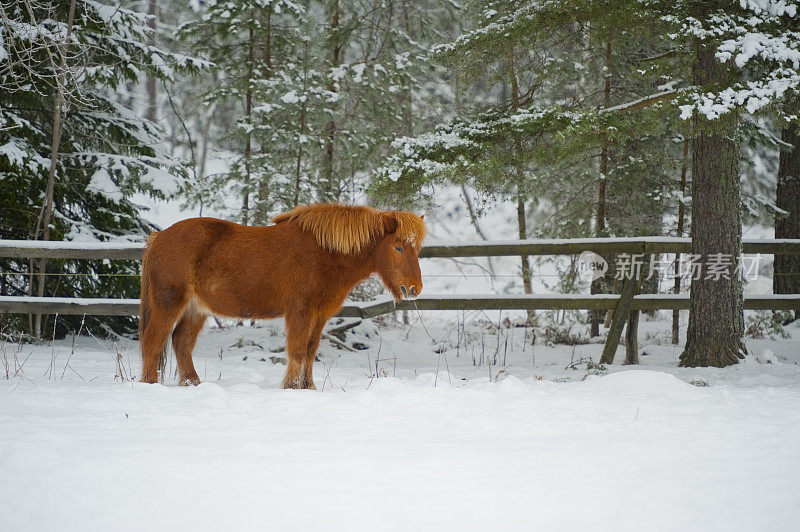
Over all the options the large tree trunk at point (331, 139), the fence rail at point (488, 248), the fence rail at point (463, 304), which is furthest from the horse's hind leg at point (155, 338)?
the large tree trunk at point (331, 139)

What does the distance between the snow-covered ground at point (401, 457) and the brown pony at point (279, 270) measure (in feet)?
2.09

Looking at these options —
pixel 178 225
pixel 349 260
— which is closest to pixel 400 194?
pixel 349 260

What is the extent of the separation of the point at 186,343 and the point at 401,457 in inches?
109

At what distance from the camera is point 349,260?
447cm

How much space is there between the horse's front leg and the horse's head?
0.69 metres

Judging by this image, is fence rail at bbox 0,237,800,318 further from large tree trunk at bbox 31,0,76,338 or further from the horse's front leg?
the horse's front leg

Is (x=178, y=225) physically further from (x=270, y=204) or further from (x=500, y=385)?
(x=270, y=204)

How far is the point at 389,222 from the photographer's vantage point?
4.48 meters

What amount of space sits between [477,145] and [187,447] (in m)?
→ 4.51

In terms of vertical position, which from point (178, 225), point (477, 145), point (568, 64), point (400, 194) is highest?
point (568, 64)

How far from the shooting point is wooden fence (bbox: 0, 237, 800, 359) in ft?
21.0

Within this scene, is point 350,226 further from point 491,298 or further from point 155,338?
point 491,298

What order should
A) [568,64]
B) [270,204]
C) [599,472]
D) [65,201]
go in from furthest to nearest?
1. [270,204]
2. [568,64]
3. [65,201]
4. [599,472]

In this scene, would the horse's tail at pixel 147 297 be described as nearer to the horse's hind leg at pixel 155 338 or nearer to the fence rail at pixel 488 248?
the horse's hind leg at pixel 155 338
